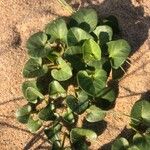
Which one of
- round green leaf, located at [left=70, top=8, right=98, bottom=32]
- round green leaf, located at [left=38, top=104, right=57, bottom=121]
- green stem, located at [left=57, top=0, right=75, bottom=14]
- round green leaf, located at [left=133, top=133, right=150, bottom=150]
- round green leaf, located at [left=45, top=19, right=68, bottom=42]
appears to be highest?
round green leaf, located at [left=70, top=8, right=98, bottom=32]

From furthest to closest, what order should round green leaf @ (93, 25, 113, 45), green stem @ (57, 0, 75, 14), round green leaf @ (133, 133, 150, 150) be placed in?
green stem @ (57, 0, 75, 14)
round green leaf @ (93, 25, 113, 45)
round green leaf @ (133, 133, 150, 150)

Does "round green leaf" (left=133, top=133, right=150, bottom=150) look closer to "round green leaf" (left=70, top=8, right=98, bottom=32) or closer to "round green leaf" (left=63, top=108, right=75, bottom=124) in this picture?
"round green leaf" (left=63, top=108, right=75, bottom=124)

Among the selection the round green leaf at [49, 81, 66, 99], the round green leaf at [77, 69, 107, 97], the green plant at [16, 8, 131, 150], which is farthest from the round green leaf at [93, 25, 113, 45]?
the round green leaf at [49, 81, 66, 99]

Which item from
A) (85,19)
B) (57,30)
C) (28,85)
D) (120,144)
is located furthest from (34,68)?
(120,144)

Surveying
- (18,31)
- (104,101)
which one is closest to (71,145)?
(104,101)

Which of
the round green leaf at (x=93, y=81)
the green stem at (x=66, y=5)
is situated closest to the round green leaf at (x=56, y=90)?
the round green leaf at (x=93, y=81)

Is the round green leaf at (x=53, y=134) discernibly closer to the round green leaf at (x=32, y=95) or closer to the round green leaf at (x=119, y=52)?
the round green leaf at (x=32, y=95)
